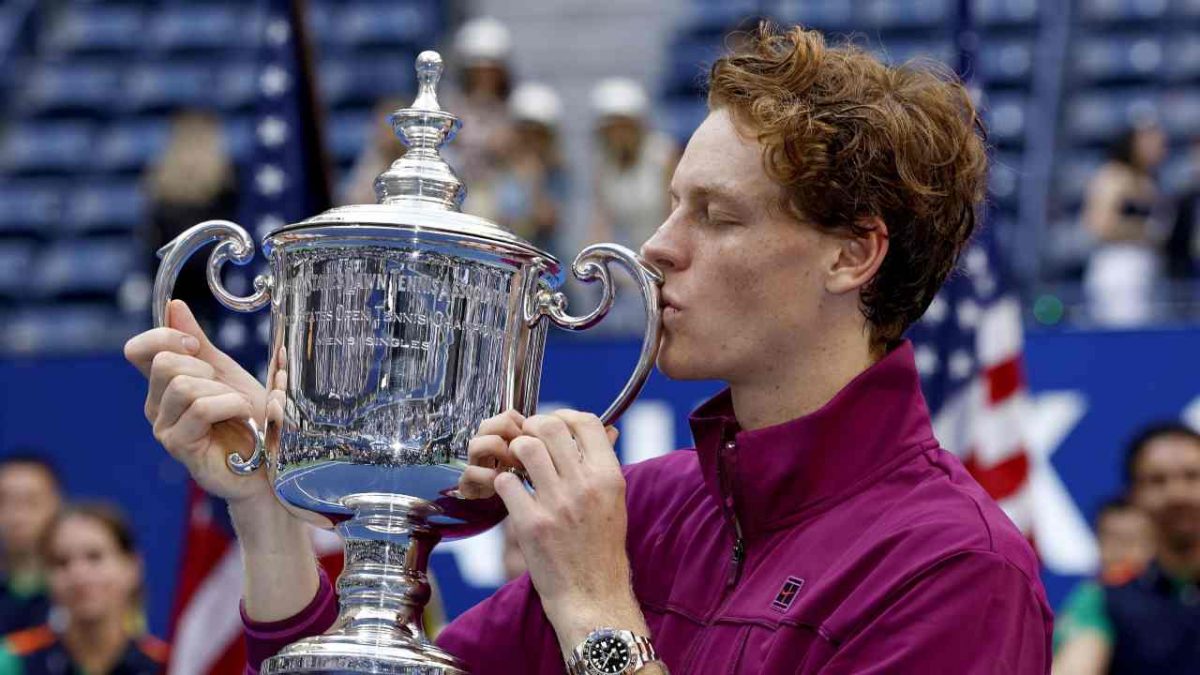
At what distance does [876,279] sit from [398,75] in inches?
300

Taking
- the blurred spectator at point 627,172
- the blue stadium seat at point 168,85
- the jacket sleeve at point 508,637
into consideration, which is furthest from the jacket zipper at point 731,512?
the blue stadium seat at point 168,85

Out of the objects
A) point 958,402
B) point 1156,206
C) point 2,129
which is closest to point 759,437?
point 958,402

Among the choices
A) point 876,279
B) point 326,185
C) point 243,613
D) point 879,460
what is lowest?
point 243,613

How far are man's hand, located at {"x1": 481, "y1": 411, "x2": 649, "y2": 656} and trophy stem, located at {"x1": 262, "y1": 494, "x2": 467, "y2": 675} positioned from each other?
111mm

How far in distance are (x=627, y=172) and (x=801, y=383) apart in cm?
397

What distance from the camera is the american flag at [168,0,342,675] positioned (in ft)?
12.7

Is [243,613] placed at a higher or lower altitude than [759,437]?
lower

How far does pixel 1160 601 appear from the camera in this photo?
13.1 feet

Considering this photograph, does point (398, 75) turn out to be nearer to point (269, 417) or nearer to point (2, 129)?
point (2, 129)

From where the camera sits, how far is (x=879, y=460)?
1673 mm

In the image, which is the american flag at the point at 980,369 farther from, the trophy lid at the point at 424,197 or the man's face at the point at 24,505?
the man's face at the point at 24,505

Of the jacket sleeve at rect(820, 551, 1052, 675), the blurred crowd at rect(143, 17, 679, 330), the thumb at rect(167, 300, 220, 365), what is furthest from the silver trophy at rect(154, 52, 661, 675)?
the blurred crowd at rect(143, 17, 679, 330)

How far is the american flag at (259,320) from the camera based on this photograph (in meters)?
3.86

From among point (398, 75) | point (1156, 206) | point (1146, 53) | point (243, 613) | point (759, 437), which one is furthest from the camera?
point (398, 75)
